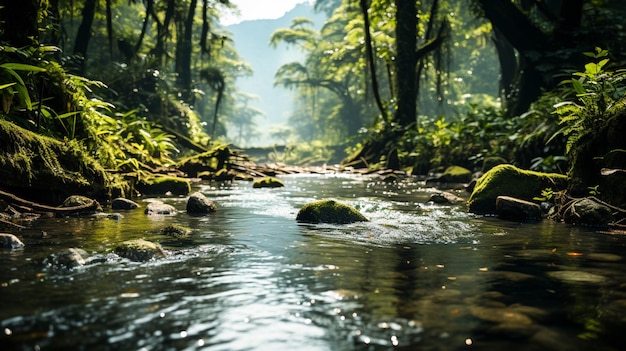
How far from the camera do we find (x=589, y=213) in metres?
6.25

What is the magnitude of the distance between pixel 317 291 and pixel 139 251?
163 cm

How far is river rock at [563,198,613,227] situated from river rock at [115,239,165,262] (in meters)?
5.15

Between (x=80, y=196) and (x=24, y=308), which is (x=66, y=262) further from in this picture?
(x=80, y=196)

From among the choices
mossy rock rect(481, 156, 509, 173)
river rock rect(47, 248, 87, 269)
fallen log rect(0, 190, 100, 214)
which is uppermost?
mossy rock rect(481, 156, 509, 173)

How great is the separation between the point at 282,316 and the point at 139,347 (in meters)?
0.79

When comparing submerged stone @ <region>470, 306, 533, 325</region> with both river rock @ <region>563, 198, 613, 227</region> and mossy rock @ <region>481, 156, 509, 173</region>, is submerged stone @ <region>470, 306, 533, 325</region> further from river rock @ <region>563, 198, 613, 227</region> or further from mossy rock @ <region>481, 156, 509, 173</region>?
mossy rock @ <region>481, 156, 509, 173</region>

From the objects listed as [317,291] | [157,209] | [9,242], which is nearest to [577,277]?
[317,291]

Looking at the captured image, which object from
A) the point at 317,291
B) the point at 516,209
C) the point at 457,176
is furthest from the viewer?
the point at 457,176

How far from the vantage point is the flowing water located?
2.40 meters

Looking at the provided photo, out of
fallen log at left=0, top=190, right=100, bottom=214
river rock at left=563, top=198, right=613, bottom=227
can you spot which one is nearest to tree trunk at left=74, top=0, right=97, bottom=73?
fallen log at left=0, top=190, right=100, bottom=214

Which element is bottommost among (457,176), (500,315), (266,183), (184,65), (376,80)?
(500,315)

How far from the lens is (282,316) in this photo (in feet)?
8.96

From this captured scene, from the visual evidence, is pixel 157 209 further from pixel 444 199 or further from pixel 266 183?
pixel 266 183

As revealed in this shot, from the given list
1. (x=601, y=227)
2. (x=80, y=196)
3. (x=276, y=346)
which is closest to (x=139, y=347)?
(x=276, y=346)
